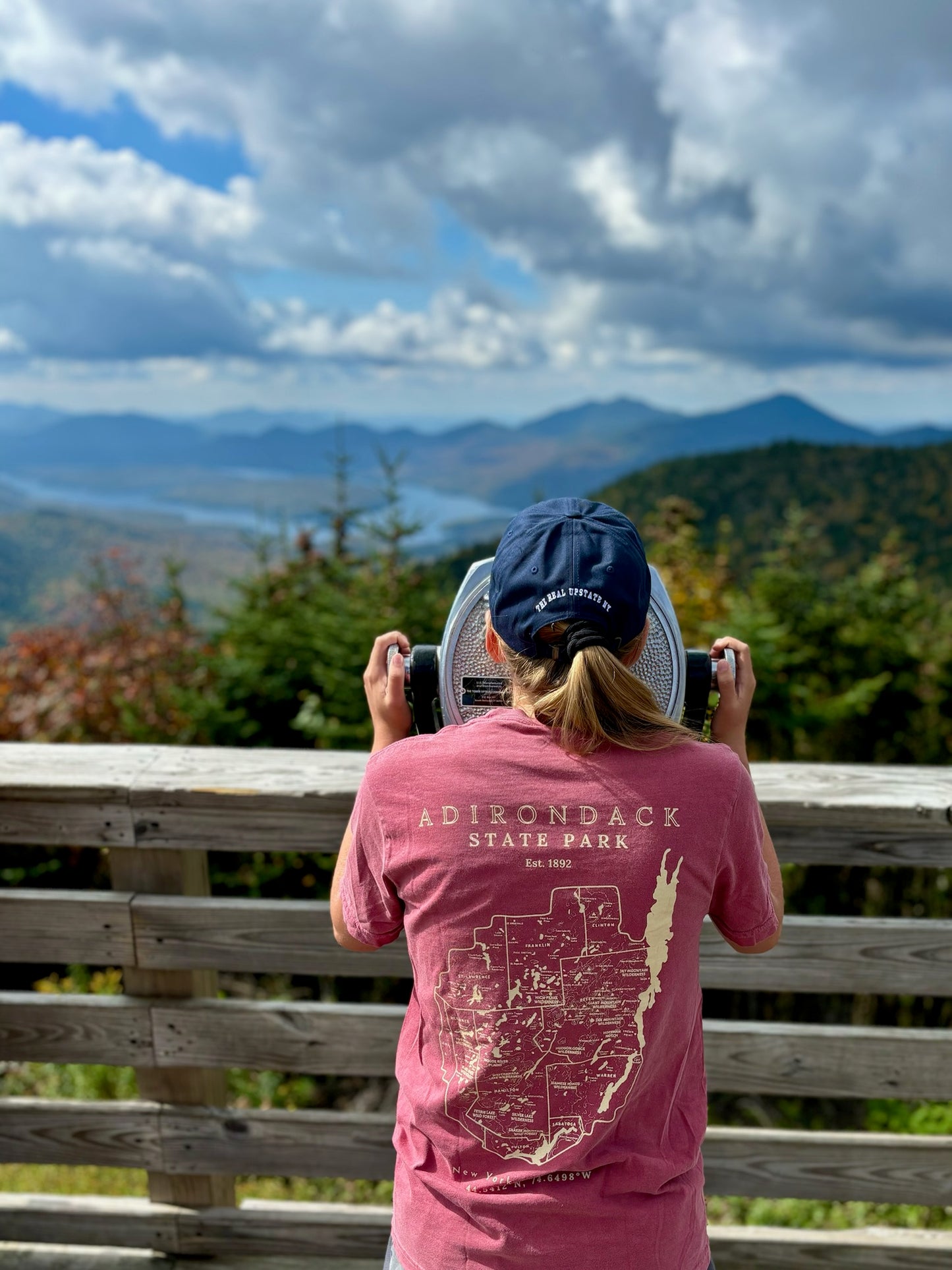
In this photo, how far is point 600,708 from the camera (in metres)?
1.12

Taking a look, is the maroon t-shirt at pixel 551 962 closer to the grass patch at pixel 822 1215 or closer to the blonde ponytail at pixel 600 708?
the blonde ponytail at pixel 600 708

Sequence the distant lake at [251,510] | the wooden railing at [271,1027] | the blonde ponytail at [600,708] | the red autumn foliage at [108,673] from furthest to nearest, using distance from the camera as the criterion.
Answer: the distant lake at [251,510]
the red autumn foliage at [108,673]
the wooden railing at [271,1027]
the blonde ponytail at [600,708]

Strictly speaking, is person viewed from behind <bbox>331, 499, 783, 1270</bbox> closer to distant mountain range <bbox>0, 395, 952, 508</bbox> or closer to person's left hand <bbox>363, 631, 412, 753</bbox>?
person's left hand <bbox>363, 631, 412, 753</bbox>

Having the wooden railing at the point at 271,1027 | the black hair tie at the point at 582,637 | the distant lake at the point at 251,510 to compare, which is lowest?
the wooden railing at the point at 271,1027

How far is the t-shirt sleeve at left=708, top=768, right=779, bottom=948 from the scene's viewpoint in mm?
1172

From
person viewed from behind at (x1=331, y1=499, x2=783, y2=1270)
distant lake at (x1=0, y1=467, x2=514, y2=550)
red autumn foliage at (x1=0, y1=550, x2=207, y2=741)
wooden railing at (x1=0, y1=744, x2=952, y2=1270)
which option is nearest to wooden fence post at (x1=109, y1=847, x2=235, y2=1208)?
wooden railing at (x1=0, y1=744, x2=952, y2=1270)

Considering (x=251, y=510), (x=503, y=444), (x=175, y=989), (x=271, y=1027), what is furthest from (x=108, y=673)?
(x=503, y=444)

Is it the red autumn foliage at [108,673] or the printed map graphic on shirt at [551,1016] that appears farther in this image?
the red autumn foliage at [108,673]

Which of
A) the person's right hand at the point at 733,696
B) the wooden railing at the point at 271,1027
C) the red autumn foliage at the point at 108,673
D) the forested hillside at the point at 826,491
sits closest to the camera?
the person's right hand at the point at 733,696

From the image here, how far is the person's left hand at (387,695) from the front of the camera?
1.43 m

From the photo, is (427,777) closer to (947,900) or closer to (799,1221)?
(799,1221)

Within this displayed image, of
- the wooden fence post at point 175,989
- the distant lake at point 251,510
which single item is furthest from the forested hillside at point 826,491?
the wooden fence post at point 175,989

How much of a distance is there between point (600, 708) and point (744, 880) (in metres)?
0.33

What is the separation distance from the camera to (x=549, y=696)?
1.14 m
